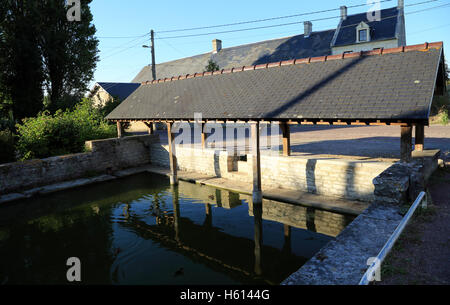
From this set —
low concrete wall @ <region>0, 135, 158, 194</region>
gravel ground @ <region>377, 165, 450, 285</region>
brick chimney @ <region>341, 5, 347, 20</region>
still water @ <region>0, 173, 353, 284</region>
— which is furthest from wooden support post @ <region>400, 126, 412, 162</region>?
brick chimney @ <region>341, 5, 347, 20</region>

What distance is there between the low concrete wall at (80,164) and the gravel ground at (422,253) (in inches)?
484

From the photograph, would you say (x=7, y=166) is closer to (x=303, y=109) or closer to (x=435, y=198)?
(x=303, y=109)

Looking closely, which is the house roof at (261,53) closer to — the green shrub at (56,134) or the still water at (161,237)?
the green shrub at (56,134)

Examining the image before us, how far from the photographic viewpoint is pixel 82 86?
2598 cm

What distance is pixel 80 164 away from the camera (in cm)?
1316

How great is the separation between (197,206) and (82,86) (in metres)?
21.3

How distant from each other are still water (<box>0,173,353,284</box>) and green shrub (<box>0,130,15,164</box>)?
247cm

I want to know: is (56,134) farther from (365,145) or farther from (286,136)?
(365,145)

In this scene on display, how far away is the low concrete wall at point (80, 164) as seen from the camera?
1118 cm

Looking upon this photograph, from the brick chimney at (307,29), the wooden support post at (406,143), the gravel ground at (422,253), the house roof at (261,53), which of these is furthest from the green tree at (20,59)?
the brick chimney at (307,29)

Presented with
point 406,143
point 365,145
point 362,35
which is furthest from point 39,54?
point 362,35

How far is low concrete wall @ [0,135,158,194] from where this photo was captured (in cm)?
1118

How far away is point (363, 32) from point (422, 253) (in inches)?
1105

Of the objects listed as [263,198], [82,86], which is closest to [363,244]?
[263,198]
